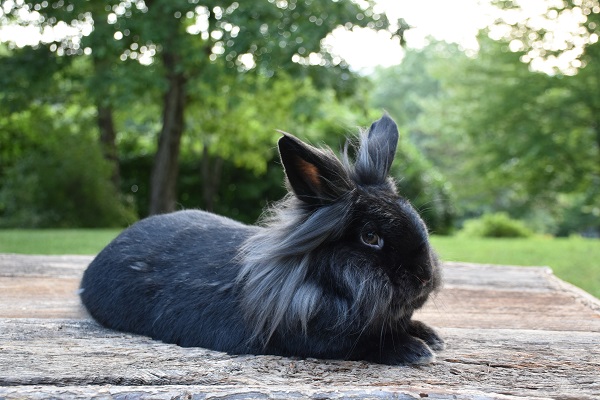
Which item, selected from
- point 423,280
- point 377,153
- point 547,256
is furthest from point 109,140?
point 423,280

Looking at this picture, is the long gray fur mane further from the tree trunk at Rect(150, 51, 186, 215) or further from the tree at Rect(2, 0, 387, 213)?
the tree trunk at Rect(150, 51, 186, 215)

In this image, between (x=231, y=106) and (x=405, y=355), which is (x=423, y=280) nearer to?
(x=405, y=355)

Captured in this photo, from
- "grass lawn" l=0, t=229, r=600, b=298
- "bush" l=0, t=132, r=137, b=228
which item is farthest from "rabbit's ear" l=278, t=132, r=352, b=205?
"bush" l=0, t=132, r=137, b=228

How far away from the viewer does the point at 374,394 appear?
6.00 feet

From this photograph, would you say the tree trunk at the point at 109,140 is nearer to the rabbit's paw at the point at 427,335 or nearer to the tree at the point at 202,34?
the tree at the point at 202,34

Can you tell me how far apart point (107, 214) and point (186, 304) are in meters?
11.0

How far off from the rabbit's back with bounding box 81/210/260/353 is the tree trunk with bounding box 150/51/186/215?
866cm

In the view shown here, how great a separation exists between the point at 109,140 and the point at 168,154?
437cm

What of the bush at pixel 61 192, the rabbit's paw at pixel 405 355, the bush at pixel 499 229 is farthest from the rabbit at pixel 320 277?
the bush at pixel 499 229

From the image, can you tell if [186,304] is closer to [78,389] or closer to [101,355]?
[101,355]

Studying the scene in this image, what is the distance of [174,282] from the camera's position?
2.59 metres

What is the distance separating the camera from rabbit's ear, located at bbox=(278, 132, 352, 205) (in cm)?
209

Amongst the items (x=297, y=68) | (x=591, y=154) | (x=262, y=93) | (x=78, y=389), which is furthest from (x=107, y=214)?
(x=78, y=389)

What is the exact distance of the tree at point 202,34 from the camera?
320 inches
